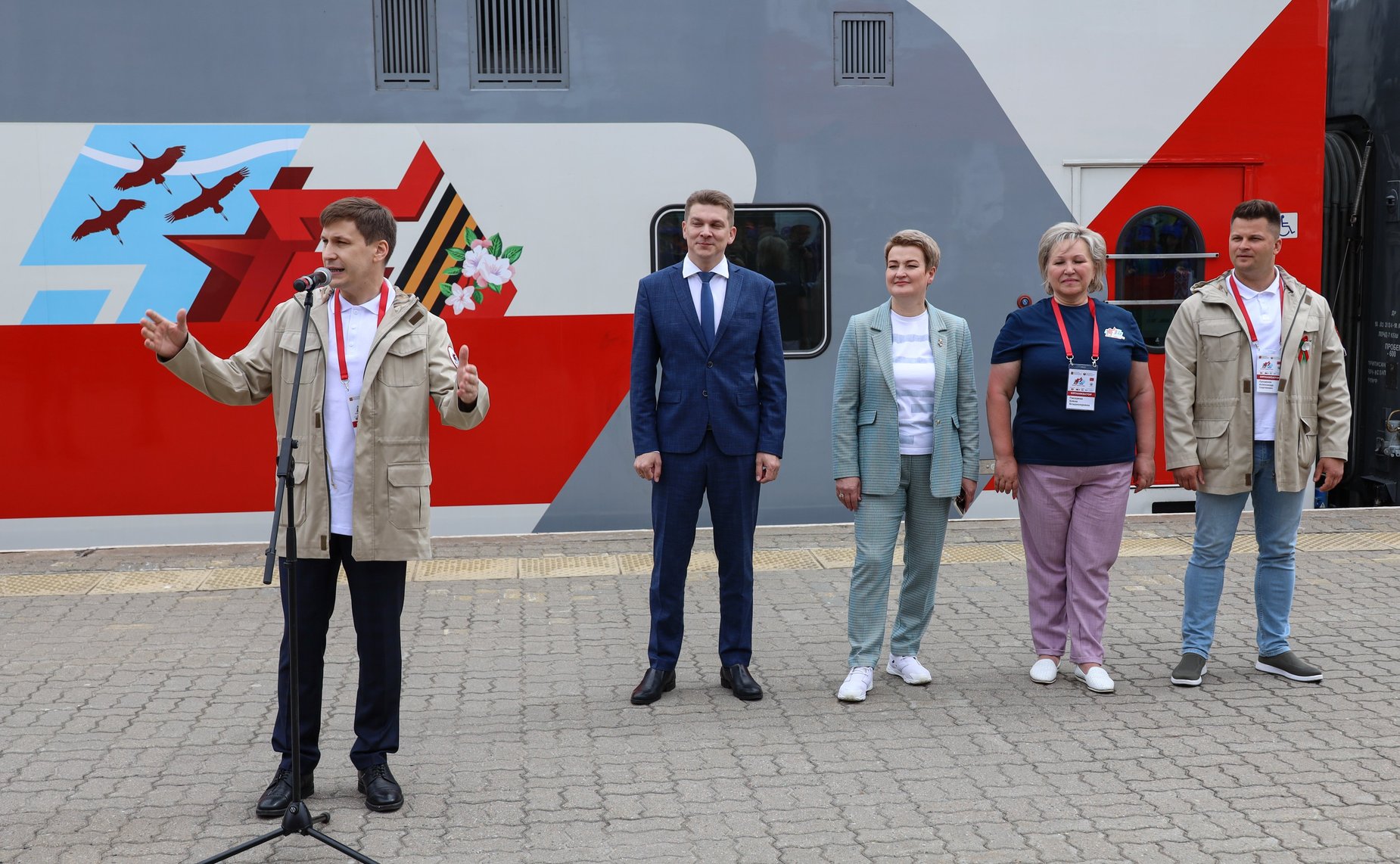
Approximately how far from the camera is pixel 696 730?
4.73 meters

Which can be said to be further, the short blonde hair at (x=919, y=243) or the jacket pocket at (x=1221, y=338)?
the jacket pocket at (x=1221, y=338)

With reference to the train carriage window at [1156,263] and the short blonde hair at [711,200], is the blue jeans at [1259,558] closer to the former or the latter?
the short blonde hair at [711,200]

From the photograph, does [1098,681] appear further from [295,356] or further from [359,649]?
[295,356]

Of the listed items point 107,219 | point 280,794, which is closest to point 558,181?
point 107,219

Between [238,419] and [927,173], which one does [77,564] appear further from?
[927,173]

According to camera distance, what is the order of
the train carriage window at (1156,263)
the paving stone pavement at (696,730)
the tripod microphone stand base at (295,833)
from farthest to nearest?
the train carriage window at (1156,263) < the paving stone pavement at (696,730) < the tripod microphone stand base at (295,833)

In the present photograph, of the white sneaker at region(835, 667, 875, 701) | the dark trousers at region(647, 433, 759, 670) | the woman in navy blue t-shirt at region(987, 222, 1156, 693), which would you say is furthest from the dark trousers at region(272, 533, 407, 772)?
the woman in navy blue t-shirt at region(987, 222, 1156, 693)

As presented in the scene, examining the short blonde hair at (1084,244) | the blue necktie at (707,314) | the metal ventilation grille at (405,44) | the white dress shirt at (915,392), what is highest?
the metal ventilation grille at (405,44)

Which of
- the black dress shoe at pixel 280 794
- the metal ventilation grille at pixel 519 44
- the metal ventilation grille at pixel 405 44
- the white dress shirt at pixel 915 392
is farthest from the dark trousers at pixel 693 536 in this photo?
the metal ventilation grille at pixel 405 44

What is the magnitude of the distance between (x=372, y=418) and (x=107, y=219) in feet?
12.9

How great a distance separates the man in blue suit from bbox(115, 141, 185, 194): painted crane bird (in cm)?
334

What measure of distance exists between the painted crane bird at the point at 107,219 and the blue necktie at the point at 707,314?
3617 millimetres

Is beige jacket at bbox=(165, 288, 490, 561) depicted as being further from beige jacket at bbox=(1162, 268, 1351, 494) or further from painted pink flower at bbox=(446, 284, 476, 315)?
painted pink flower at bbox=(446, 284, 476, 315)

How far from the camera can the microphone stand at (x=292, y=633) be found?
3.61m
